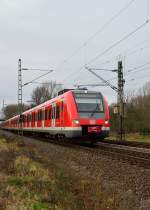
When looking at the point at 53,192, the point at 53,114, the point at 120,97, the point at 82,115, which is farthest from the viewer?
the point at 120,97

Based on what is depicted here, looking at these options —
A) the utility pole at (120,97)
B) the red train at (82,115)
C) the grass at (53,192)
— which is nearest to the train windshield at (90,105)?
the red train at (82,115)

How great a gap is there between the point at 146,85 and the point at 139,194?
2563 inches

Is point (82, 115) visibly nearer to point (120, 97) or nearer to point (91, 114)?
point (91, 114)

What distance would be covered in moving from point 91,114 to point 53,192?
1227 centimetres

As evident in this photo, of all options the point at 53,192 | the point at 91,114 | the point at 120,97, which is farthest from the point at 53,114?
the point at 53,192

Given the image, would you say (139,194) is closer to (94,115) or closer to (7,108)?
(94,115)

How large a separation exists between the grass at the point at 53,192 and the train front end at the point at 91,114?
8980 mm

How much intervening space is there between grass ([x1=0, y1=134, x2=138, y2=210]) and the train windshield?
947 cm

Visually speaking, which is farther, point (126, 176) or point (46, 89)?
point (46, 89)

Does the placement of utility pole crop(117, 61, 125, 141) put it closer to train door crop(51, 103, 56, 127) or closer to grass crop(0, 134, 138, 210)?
train door crop(51, 103, 56, 127)

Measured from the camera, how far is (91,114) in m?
19.4

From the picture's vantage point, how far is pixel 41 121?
2817 centimetres

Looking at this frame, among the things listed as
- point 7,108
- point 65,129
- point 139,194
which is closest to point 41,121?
point 65,129

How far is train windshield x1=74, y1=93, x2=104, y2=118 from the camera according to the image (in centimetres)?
1941
